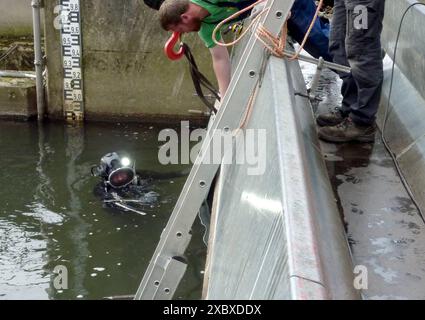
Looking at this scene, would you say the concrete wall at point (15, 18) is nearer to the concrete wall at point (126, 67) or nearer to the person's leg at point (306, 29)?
the concrete wall at point (126, 67)

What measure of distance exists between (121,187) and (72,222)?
76cm

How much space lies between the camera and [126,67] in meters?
10.4

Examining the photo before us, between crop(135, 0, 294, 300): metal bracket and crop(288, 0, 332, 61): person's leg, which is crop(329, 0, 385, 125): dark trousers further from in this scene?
crop(135, 0, 294, 300): metal bracket

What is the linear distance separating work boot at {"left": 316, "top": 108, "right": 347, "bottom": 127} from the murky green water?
2.42 meters

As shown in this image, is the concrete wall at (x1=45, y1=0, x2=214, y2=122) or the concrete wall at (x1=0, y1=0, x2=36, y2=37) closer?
the concrete wall at (x1=45, y1=0, x2=214, y2=122)

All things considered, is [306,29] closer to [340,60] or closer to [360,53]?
[340,60]

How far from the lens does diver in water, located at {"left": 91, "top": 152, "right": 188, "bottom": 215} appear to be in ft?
25.1

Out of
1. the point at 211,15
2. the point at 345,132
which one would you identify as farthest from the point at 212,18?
the point at 345,132

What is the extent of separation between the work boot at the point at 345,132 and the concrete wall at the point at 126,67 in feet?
20.0

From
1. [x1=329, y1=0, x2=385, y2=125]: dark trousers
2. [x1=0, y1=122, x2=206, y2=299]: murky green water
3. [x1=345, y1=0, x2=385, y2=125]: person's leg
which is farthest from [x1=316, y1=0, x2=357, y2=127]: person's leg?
[x1=0, y1=122, x2=206, y2=299]: murky green water

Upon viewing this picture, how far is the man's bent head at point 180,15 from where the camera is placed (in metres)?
4.17
